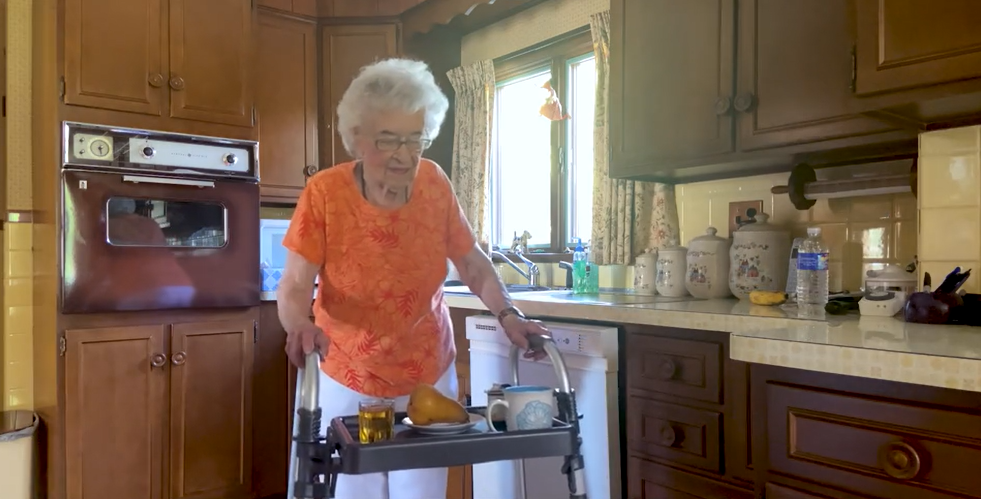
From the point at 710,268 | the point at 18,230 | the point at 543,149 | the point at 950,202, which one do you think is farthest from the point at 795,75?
the point at 18,230

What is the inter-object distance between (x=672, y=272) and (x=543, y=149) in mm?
1170

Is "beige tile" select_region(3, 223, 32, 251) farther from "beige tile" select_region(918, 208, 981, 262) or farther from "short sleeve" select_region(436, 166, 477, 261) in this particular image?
"beige tile" select_region(918, 208, 981, 262)

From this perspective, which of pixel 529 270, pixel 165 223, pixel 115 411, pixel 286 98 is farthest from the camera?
pixel 286 98

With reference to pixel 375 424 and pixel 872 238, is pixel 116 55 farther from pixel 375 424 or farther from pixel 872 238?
pixel 872 238

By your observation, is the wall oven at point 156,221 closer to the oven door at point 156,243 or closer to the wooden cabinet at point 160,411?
the oven door at point 156,243

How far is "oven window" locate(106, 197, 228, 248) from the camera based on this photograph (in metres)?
2.53

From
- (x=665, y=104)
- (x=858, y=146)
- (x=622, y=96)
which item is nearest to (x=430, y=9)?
(x=622, y=96)

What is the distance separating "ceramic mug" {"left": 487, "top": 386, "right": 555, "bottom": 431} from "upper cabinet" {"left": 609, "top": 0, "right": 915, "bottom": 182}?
1.03 metres

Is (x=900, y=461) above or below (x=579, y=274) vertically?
below

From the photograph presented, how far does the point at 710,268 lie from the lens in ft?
7.03

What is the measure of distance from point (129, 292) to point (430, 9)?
1782mm

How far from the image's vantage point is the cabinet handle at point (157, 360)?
2587mm

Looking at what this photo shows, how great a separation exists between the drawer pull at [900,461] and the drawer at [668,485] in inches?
18.0

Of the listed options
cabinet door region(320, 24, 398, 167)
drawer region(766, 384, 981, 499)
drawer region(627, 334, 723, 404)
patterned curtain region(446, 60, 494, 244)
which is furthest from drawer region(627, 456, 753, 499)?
cabinet door region(320, 24, 398, 167)
